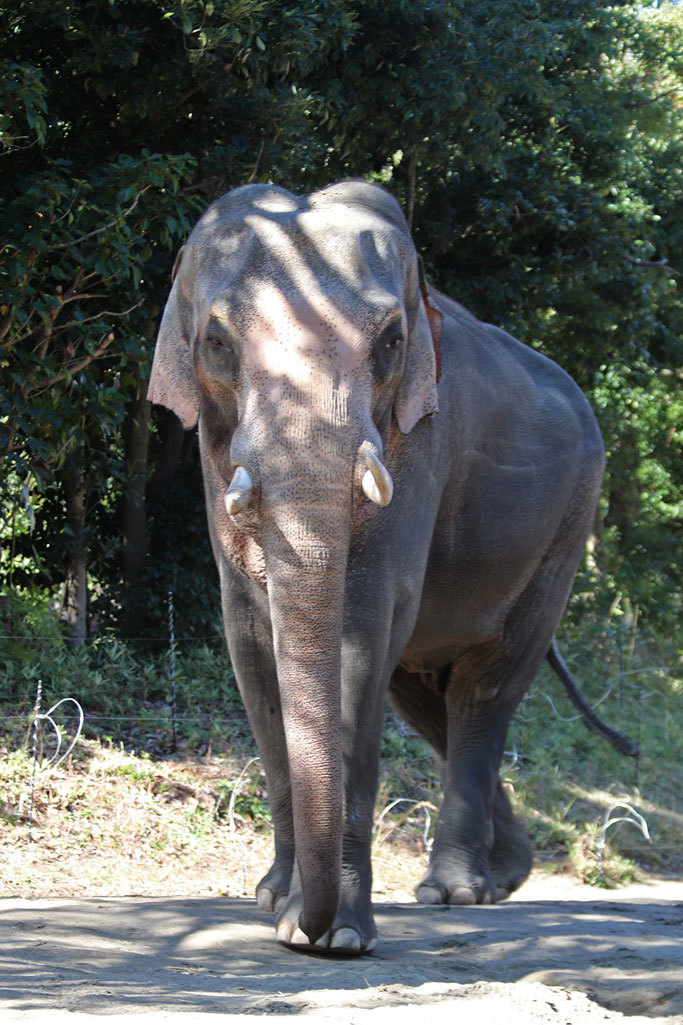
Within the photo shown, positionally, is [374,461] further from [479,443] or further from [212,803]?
[212,803]

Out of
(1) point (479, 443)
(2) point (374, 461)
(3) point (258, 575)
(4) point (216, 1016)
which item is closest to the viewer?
(4) point (216, 1016)

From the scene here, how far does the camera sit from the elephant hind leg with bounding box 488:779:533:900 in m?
5.60

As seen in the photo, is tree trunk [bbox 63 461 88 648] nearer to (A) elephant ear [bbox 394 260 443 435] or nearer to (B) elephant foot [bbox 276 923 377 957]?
(A) elephant ear [bbox 394 260 443 435]

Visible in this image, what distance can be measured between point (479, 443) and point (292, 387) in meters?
1.73

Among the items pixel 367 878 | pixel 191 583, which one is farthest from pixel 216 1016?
→ pixel 191 583

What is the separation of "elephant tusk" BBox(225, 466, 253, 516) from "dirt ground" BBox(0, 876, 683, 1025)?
1.14 meters

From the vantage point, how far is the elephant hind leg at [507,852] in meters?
5.60

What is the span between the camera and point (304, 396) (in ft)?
11.1

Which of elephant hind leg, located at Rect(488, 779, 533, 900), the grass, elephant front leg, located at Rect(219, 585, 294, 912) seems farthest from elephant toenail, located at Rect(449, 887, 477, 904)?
the grass

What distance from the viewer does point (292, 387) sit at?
11.1 feet

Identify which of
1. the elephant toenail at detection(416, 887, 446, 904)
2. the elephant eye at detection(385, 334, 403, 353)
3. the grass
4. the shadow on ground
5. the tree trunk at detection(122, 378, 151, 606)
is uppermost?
the elephant eye at detection(385, 334, 403, 353)

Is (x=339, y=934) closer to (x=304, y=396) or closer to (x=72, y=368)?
(x=304, y=396)

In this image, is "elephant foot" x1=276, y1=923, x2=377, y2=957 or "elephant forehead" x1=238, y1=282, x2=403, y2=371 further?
"elephant foot" x1=276, y1=923, x2=377, y2=957

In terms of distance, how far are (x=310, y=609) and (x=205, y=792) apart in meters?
5.04
